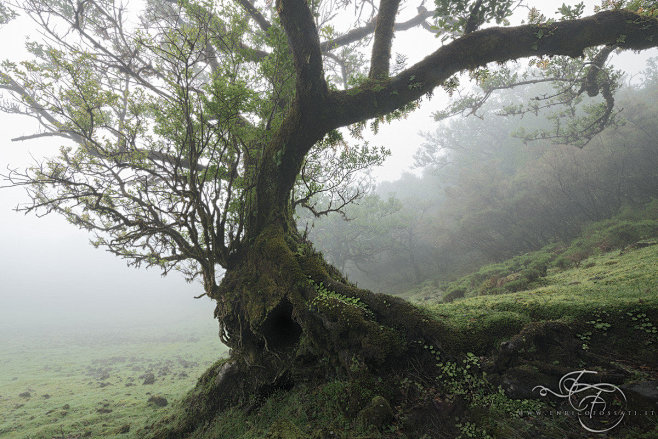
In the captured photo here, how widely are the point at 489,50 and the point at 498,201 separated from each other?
2135cm

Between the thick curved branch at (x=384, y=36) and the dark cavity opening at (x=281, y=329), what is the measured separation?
591cm

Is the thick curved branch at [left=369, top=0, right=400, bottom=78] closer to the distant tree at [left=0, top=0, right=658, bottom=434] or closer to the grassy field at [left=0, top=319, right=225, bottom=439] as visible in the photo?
the distant tree at [left=0, top=0, right=658, bottom=434]

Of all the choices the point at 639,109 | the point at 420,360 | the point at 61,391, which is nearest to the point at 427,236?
the point at 639,109

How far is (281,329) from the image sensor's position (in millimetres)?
5887

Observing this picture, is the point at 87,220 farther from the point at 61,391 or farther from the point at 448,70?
the point at 61,391

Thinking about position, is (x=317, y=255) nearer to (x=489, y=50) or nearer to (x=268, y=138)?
(x=268, y=138)

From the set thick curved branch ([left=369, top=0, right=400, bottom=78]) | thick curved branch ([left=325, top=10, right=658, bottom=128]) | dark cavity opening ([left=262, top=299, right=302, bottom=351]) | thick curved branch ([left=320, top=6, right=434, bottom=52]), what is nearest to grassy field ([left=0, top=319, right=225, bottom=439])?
dark cavity opening ([left=262, top=299, right=302, bottom=351])

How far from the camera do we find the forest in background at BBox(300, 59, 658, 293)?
1698 centimetres

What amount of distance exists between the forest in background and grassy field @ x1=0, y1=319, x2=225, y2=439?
963 centimetres

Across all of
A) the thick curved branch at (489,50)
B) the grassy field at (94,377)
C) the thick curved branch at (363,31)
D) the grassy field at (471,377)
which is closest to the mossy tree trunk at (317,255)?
the thick curved branch at (489,50)

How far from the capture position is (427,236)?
27672 millimetres

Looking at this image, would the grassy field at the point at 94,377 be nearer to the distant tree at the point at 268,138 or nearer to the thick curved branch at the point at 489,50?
the distant tree at the point at 268,138

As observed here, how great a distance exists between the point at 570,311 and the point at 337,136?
18.4ft

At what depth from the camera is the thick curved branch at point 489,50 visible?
531 centimetres
